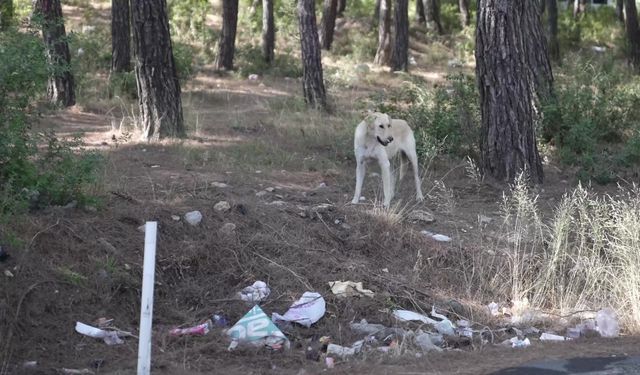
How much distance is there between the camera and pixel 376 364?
611cm

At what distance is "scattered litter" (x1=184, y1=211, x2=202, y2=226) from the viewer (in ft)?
26.7

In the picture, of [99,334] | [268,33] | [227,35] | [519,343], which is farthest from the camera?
[268,33]

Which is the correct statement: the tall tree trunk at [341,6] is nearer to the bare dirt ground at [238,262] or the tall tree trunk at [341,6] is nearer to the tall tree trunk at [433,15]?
the tall tree trunk at [433,15]

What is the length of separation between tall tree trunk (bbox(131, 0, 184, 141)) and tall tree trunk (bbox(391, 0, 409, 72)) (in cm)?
1157

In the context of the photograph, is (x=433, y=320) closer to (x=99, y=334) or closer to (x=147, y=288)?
(x=99, y=334)

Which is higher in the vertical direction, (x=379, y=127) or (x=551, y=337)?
(x=379, y=127)

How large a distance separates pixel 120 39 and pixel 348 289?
12.4m

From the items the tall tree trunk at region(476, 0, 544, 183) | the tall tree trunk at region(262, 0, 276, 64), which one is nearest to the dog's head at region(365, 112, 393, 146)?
the tall tree trunk at region(476, 0, 544, 183)

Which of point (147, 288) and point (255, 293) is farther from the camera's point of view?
point (255, 293)

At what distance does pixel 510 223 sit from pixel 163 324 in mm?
4328

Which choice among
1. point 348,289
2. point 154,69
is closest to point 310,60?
point 154,69

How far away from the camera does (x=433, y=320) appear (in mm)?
7281

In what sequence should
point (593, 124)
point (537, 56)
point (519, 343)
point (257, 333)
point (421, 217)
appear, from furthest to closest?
1. point (537, 56)
2. point (593, 124)
3. point (421, 217)
4. point (519, 343)
5. point (257, 333)

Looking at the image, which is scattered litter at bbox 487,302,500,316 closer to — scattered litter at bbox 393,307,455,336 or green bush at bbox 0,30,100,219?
scattered litter at bbox 393,307,455,336
